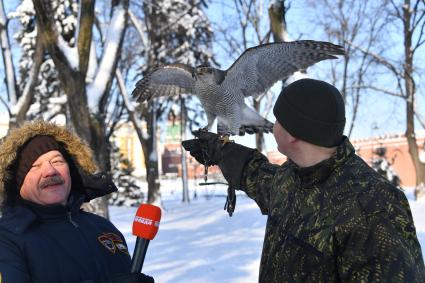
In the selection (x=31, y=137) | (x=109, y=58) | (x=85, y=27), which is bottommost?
(x=31, y=137)

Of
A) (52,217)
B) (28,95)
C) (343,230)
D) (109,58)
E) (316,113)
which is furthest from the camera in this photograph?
(28,95)

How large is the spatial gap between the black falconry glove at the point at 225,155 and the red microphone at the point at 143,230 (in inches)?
22.6

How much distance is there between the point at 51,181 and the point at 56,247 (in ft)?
0.94

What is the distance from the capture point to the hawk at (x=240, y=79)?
3189 millimetres

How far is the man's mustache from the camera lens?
2010 millimetres

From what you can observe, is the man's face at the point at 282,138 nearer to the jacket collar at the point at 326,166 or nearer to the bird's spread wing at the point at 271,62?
the jacket collar at the point at 326,166

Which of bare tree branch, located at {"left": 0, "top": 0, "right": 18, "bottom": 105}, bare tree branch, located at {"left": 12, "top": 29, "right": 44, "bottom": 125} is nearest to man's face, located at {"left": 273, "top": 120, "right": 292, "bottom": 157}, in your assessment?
bare tree branch, located at {"left": 12, "top": 29, "right": 44, "bottom": 125}

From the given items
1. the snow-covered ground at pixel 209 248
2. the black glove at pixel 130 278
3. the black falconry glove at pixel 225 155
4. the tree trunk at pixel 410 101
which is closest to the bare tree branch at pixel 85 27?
the snow-covered ground at pixel 209 248

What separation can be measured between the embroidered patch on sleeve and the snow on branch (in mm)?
5843

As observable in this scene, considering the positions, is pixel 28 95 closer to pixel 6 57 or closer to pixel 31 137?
pixel 6 57

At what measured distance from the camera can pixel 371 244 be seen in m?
1.45

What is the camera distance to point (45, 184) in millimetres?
2012

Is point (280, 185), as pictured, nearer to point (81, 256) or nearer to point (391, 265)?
point (391, 265)

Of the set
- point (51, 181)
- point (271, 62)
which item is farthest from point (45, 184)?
point (271, 62)
